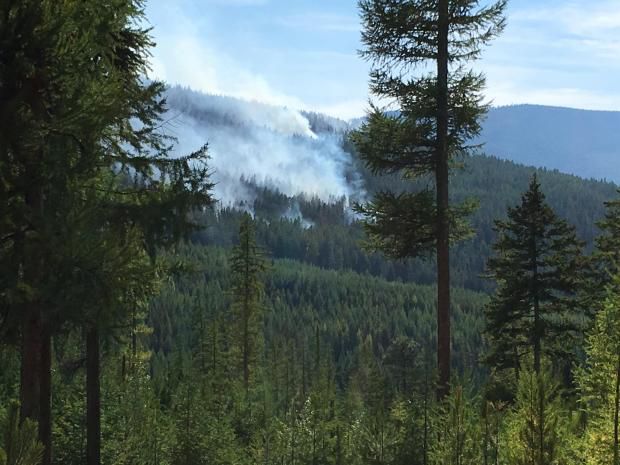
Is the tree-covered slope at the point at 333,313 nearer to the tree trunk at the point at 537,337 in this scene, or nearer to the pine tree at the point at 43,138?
the tree trunk at the point at 537,337

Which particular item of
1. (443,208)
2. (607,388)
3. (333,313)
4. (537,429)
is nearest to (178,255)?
(443,208)

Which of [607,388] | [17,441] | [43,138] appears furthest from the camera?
[607,388]

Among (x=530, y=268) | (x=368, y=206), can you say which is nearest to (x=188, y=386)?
(x=368, y=206)

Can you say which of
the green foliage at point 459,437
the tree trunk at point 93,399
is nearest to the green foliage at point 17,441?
the tree trunk at point 93,399

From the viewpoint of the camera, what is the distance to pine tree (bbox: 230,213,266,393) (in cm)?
3861

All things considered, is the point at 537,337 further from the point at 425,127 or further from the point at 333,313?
the point at 333,313

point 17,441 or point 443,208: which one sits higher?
point 443,208

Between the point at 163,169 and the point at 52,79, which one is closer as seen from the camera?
the point at 52,79

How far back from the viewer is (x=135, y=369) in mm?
29578

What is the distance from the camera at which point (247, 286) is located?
39.5m

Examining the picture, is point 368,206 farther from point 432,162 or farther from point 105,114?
point 105,114

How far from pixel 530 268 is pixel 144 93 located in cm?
1593

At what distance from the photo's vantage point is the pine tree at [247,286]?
127 feet

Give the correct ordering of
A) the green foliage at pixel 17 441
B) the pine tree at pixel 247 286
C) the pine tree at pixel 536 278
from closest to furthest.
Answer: the green foliage at pixel 17 441 → the pine tree at pixel 536 278 → the pine tree at pixel 247 286
